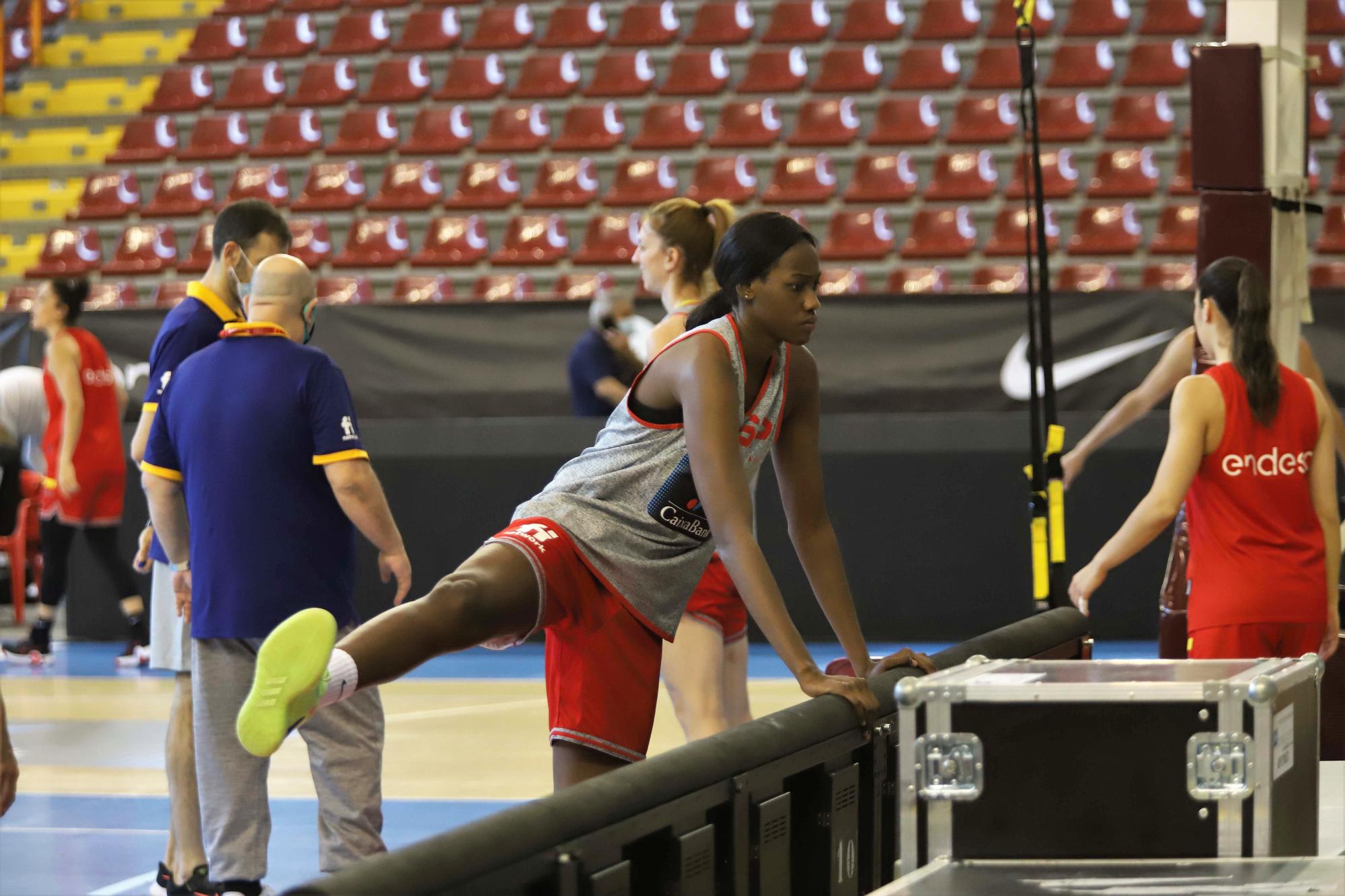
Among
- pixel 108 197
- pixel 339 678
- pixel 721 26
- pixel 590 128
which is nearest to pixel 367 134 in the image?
pixel 590 128

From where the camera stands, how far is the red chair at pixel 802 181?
13.1 metres

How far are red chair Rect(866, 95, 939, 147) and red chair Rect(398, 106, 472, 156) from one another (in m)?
3.35

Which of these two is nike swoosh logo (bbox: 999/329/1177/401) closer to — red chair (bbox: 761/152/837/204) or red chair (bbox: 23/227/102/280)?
red chair (bbox: 761/152/837/204)

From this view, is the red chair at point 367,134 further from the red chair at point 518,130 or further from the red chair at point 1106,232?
the red chair at point 1106,232

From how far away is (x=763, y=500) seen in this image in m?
9.13

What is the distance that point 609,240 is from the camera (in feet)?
42.5

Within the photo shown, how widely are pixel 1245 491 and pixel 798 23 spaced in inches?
437

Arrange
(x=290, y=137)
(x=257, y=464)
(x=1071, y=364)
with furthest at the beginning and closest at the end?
(x=290, y=137), (x=1071, y=364), (x=257, y=464)

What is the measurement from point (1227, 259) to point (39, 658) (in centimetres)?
670

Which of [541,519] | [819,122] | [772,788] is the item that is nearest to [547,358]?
[819,122]

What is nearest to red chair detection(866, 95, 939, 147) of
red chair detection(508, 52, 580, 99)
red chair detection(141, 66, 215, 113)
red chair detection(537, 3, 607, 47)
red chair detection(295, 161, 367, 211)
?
red chair detection(508, 52, 580, 99)

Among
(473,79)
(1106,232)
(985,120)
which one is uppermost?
(473,79)

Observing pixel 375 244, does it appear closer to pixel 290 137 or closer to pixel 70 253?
pixel 290 137

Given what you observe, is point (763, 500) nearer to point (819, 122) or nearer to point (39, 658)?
point (39, 658)
